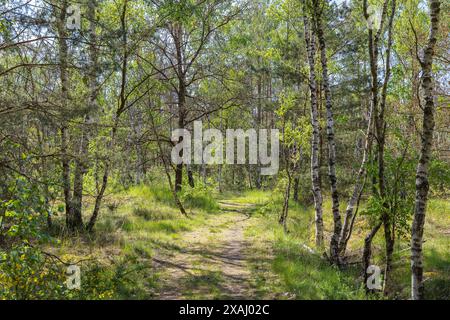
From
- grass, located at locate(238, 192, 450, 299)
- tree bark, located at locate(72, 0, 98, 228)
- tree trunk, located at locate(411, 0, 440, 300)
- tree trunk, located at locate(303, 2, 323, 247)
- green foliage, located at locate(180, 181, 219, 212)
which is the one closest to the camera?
tree trunk, located at locate(411, 0, 440, 300)

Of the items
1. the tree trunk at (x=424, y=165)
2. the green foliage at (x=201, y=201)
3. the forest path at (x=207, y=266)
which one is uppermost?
the tree trunk at (x=424, y=165)

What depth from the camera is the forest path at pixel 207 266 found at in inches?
245

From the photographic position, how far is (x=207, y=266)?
778 centimetres

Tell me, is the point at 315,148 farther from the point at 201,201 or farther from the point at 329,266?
→ the point at 201,201

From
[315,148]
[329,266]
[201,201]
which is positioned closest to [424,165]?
[329,266]

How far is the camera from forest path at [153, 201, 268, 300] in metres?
6.23

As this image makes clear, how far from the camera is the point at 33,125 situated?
257 inches

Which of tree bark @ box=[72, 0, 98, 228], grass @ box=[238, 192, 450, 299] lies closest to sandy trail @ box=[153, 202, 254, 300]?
grass @ box=[238, 192, 450, 299]

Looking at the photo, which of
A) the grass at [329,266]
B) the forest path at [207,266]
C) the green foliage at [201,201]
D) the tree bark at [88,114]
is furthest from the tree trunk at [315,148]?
the green foliage at [201,201]

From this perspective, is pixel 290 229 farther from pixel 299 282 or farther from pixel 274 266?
pixel 299 282

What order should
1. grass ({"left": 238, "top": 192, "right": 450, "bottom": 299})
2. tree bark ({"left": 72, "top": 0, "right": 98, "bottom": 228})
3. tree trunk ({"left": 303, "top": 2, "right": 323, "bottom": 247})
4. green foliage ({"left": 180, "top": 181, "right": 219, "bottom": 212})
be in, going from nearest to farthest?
grass ({"left": 238, "top": 192, "right": 450, "bottom": 299}), tree bark ({"left": 72, "top": 0, "right": 98, "bottom": 228}), tree trunk ({"left": 303, "top": 2, "right": 323, "bottom": 247}), green foliage ({"left": 180, "top": 181, "right": 219, "bottom": 212})

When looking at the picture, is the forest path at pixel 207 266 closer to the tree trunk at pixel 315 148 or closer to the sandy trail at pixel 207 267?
the sandy trail at pixel 207 267

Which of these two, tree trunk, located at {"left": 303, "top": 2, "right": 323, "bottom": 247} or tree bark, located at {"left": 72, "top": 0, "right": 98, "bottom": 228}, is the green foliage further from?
tree bark, located at {"left": 72, "top": 0, "right": 98, "bottom": 228}

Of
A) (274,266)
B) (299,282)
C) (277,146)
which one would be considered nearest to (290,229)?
(274,266)
